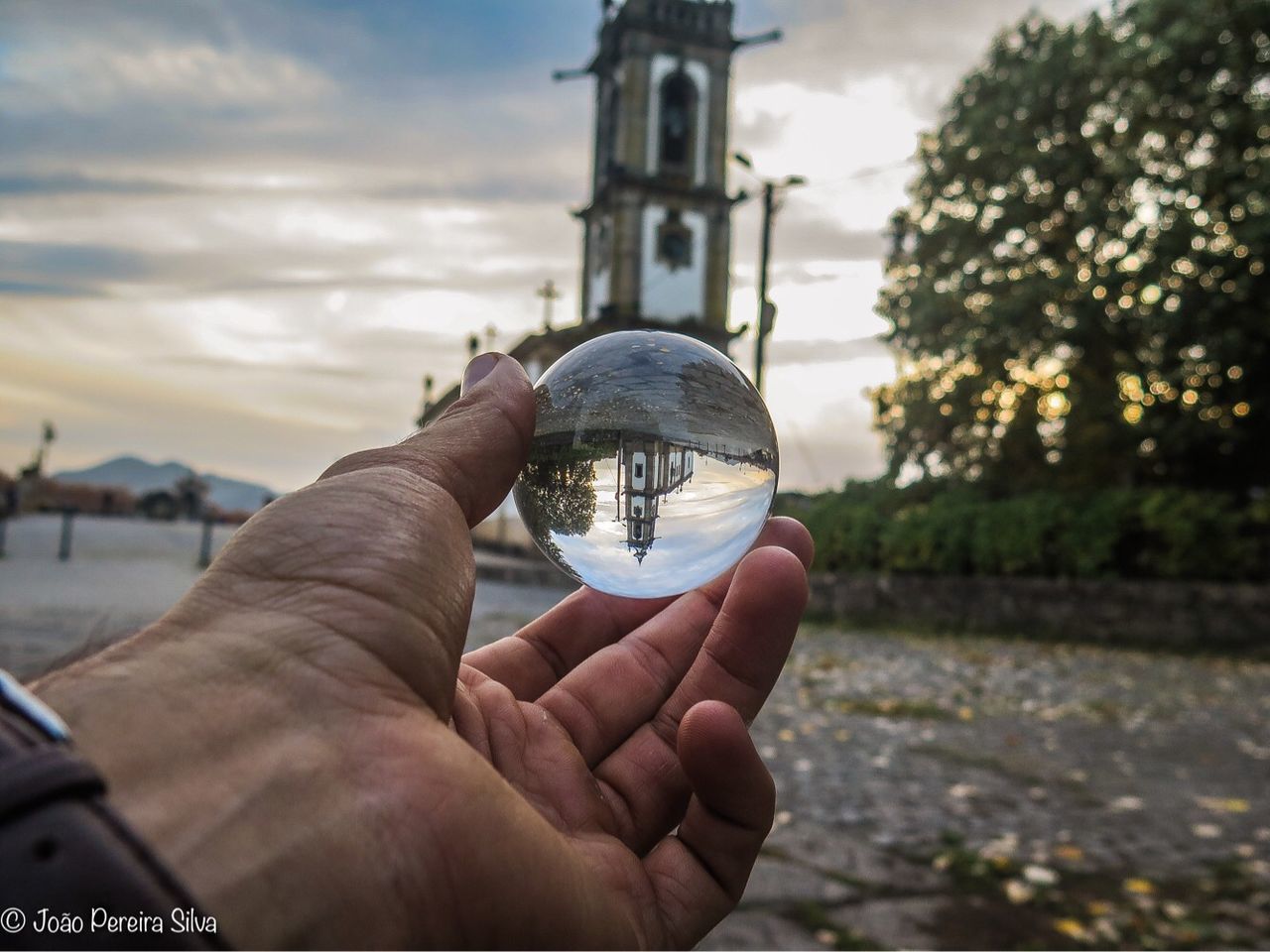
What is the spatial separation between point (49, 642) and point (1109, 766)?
29.6 feet

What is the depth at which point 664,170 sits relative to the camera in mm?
37656

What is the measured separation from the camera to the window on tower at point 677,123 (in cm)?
3731

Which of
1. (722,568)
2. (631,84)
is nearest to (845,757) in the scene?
(722,568)

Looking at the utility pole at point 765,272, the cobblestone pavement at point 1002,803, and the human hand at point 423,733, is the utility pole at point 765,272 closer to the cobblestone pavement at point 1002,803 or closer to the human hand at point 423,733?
the cobblestone pavement at point 1002,803

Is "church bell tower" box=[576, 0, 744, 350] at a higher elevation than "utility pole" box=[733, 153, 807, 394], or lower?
higher

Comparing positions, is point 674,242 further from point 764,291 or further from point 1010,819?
point 1010,819

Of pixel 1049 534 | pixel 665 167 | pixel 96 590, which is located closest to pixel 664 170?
pixel 665 167

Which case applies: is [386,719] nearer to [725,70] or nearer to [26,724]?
[26,724]

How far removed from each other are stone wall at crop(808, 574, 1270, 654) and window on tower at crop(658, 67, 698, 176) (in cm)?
2444

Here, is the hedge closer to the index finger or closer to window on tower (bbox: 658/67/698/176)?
the index finger

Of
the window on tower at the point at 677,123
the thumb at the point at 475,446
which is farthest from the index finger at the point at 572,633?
the window on tower at the point at 677,123

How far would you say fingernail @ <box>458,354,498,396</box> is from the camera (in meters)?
2.48

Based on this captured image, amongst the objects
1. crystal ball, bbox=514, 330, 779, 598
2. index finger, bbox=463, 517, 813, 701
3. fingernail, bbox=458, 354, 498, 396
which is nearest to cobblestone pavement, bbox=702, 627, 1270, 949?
index finger, bbox=463, 517, 813, 701

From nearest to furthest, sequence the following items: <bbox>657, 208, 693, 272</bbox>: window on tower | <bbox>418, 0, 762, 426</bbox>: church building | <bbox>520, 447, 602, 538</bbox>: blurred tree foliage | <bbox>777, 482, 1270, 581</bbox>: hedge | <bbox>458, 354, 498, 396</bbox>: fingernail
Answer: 1. <bbox>520, 447, 602, 538</bbox>: blurred tree foliage
2. <bbox>458, 354, 498, 396</bbox>: fingernail
3. <bbox>777, 482, 1270, 581</bbox>: hedge
4. <bbox>418, 0, 762, 426</bbox>: church building
5. <bbox>657, 208, 693, 272</bbox>: window on tower
